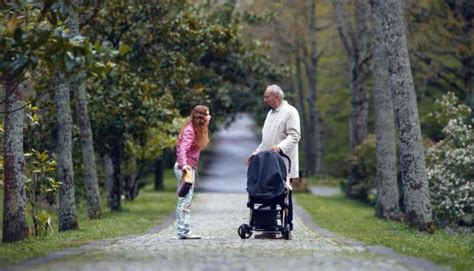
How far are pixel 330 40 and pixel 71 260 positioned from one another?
1749 inches

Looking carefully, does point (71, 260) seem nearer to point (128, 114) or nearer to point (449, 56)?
point (128, 114)

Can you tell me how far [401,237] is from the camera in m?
16.8

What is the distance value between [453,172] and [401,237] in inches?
395

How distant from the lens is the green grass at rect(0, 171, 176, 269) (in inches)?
514

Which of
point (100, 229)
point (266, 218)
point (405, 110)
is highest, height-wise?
point (405, 110)

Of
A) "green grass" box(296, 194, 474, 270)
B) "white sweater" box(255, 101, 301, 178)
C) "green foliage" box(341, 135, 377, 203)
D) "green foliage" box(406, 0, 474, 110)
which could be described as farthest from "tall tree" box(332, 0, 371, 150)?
"white sweater" box(255, 101, 301, 178)

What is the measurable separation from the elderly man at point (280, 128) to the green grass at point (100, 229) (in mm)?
3169

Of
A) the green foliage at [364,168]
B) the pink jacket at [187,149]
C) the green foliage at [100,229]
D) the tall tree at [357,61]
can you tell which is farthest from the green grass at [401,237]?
A: the tall tree at [357,61]

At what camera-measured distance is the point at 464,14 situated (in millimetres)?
38812

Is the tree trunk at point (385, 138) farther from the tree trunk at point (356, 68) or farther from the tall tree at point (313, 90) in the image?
the tall tree at point (313, 90)

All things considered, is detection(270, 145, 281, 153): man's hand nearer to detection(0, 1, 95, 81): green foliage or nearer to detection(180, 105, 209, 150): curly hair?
detection(180, 105, 209, 150): curly hair

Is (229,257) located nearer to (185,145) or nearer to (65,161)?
(185,145)

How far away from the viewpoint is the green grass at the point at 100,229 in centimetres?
1306

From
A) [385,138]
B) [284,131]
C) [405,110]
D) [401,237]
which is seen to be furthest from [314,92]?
[284,131]
